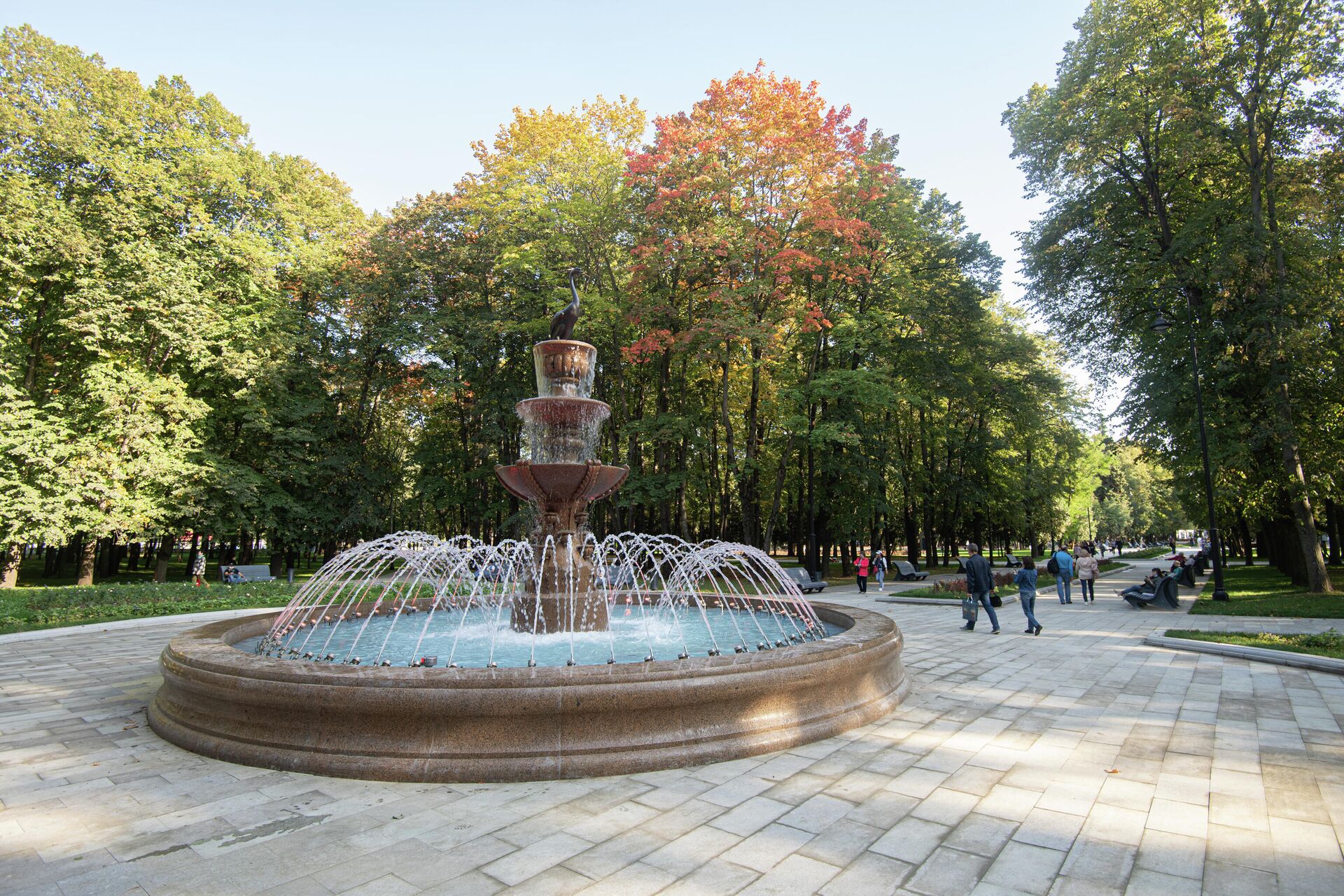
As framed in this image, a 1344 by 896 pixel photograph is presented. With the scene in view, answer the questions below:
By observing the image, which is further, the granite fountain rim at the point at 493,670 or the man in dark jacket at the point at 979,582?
the man in dark jacket at the point at 979,582

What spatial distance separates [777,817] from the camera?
12.6ft

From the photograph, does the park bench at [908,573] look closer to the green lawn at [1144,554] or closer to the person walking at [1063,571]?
the person walking at [1063,571]

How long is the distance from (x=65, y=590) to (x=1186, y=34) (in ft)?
104

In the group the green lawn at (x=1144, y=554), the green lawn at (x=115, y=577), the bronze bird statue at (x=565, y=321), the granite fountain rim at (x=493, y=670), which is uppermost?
the bronze bird statue at (x=565, y=321)

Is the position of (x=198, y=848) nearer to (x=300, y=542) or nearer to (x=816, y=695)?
(x=816, y=695)

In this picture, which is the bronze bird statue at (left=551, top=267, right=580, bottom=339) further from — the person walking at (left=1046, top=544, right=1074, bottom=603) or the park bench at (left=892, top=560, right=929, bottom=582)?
the park bench at (left=892, top=560, right=929, bottom=582)

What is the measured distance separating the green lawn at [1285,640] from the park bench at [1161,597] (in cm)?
565

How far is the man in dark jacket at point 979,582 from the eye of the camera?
11.4m

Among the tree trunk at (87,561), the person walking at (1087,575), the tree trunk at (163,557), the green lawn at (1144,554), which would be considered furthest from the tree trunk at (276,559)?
the green lawn at (1144,554)

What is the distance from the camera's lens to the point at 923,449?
3503cm

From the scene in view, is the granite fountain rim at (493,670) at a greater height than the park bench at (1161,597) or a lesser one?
greater

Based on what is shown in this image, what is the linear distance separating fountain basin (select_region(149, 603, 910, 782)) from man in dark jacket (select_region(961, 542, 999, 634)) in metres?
7.45

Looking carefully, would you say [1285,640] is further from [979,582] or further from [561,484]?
[561,484]

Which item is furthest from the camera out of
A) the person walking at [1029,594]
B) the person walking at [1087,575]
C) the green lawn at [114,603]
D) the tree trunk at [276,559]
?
the tree trunk at [276,559]
